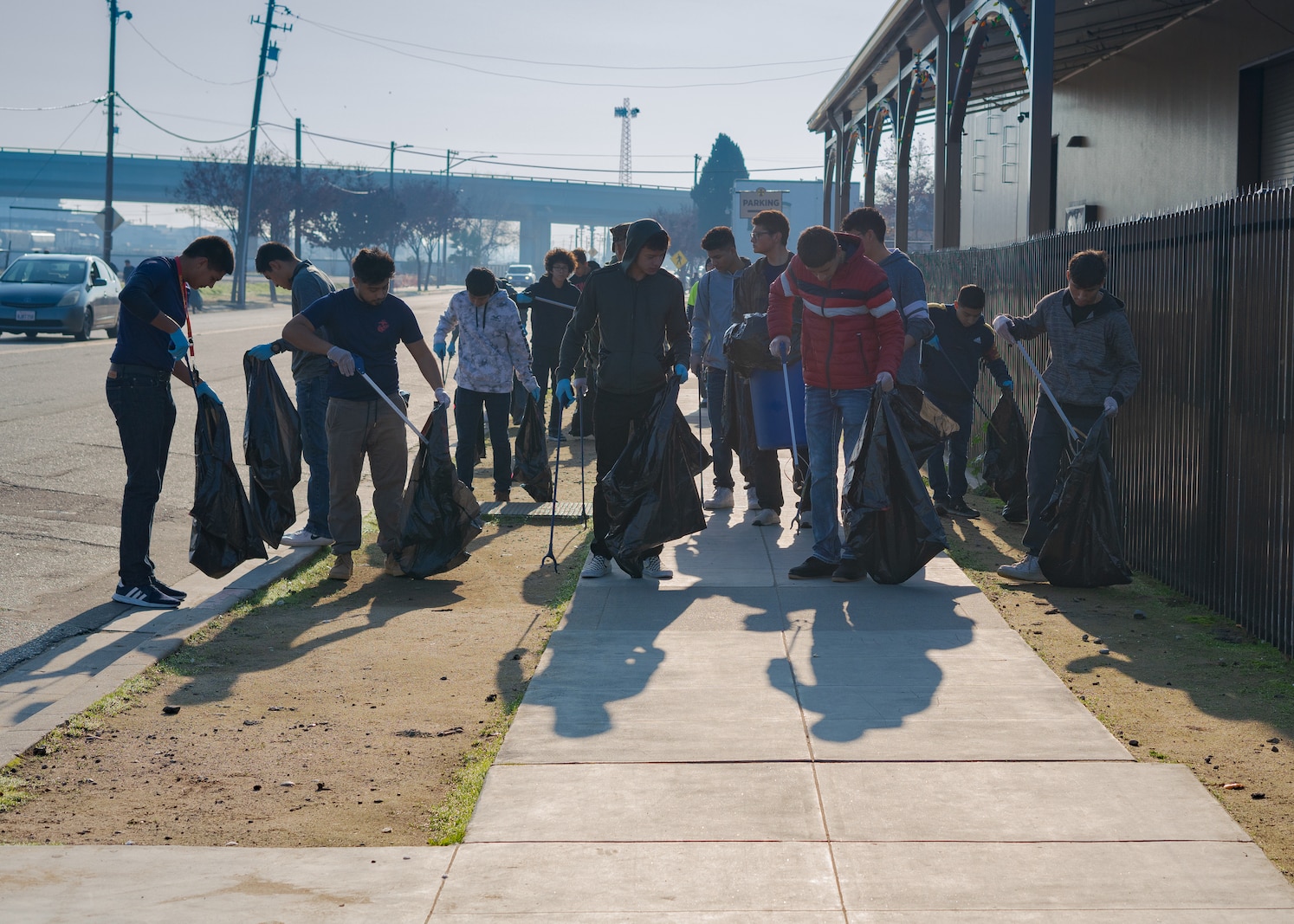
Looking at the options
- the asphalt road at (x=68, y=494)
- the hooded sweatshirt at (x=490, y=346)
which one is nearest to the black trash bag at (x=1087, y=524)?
the hooded sweatshirt at (x=490, y=346)

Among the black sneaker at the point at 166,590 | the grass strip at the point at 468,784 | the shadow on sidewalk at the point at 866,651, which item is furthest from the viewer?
the black sneaker at the point at 166,590

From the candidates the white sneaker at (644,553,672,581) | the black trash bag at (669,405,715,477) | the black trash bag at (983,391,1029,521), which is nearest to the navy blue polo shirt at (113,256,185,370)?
the black trash bag at (669,405,715,477)

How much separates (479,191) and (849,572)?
11214 centimetres

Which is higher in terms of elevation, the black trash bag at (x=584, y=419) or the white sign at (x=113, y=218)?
the white sign at (x=113, y=218)

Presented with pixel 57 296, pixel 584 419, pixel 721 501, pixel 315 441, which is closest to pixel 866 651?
pixel 315 441

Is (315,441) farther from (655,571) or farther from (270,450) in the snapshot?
(655,571)

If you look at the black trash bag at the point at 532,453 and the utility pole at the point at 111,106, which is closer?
the black trash bag at the point at 532,453

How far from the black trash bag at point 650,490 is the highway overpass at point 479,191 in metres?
74.9

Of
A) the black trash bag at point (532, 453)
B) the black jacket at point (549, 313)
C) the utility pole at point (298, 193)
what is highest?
the utility pole at point (298, 193)

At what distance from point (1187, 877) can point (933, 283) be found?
42.3ft

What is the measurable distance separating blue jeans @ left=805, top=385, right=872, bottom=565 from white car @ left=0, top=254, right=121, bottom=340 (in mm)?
21607

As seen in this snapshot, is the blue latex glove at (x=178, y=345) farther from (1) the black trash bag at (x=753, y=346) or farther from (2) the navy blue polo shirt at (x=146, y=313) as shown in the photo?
(1) the black trash bag at (x=753, y=346)

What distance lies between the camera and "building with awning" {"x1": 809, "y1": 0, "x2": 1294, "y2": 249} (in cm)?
1389

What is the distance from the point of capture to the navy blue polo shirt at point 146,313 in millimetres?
6781
